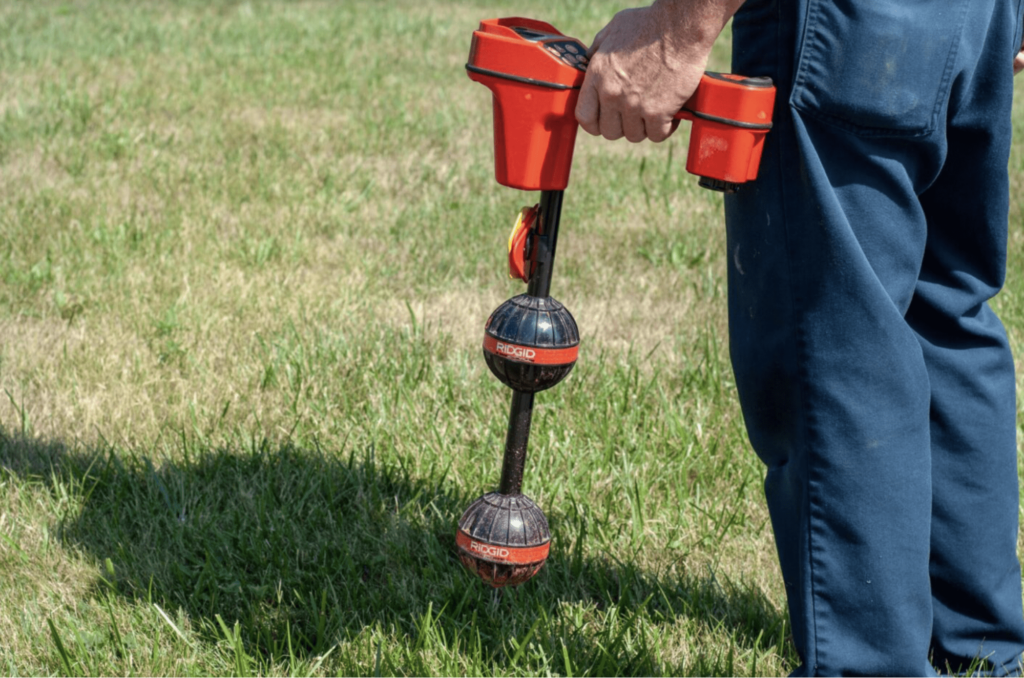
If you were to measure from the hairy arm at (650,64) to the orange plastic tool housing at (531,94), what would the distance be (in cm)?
4

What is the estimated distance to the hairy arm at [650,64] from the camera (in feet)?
5.24

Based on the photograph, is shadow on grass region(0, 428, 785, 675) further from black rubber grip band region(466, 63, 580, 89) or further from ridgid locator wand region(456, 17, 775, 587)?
black rubber grip band region(466, 63, 580, 89)

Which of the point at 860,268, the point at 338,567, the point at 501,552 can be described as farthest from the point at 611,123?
the point at 338,567

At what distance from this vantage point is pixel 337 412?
3137 mm

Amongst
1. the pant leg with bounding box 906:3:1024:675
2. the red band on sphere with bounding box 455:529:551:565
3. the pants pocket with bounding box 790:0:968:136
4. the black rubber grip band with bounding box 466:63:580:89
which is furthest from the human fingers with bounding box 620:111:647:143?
the red band on sphere with bounding box 455:529:551:565

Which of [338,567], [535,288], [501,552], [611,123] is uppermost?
[611,123]

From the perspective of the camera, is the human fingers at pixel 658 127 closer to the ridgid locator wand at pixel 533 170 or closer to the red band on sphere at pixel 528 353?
the ridgid locator wand at pixel 533 170

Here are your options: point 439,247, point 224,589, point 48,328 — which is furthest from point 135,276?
point 224,589

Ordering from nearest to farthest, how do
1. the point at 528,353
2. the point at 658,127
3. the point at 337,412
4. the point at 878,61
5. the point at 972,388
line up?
1. the point at 878,61
2. the point at 658,127
3. the point at 528,353
4. the point at 972,388
5. the point at 337,412

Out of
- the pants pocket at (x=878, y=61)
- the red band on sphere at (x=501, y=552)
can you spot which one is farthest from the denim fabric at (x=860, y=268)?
the red band on sphere at (x=501, y=552)

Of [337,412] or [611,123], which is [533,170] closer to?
[611,123]

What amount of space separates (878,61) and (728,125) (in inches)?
9.2

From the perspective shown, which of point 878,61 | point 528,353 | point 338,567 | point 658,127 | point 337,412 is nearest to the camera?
point 878,61

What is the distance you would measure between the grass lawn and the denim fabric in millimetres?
525
